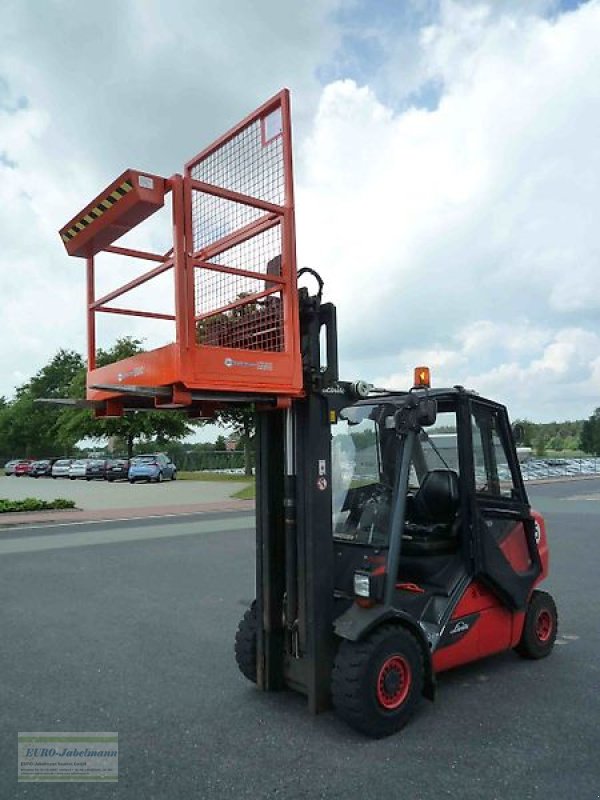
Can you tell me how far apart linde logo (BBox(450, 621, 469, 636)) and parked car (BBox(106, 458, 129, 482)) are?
3492cm

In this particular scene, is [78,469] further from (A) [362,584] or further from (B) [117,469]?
(A) [362,584]

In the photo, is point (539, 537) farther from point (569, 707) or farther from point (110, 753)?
point (110, 753)

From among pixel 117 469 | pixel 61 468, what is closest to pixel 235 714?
pixel 117 469

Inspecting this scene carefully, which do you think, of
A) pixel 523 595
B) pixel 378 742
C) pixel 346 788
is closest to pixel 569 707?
pixel 523 595

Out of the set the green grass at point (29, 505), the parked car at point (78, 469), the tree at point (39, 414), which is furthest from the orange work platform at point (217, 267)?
the tree at point (39, 414)

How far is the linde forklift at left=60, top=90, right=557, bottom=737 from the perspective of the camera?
390cm

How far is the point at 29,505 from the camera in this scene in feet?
67.2

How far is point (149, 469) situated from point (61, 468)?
11.2 meters

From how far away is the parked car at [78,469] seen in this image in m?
41.7

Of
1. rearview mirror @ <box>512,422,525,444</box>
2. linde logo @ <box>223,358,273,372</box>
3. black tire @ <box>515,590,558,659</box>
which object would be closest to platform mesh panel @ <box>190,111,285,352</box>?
linde logo @ <box>223,358,273,372</box>

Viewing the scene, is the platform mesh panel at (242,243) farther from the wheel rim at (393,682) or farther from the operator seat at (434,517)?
the wheel rim at (393,682)

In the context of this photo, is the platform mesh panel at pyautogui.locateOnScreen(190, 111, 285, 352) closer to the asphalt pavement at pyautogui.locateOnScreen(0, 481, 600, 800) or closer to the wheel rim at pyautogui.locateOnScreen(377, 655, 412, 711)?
the wheel rim at pyautogui.locateOnScreen(377, 655, 412, 711)

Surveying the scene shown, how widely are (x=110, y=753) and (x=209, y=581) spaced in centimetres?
535

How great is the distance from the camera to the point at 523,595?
5211 millimetres
